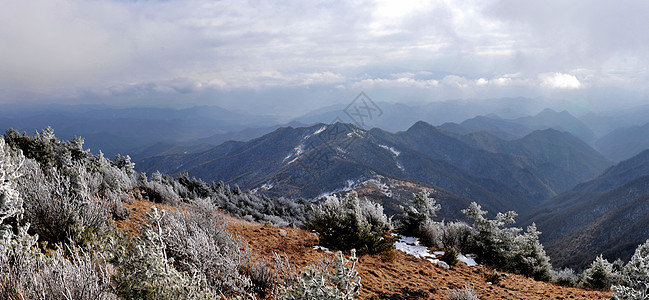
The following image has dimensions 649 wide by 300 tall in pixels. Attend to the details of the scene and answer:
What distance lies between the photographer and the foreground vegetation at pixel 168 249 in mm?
2678

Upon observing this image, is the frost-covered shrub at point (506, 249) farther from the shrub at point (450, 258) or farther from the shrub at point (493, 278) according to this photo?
the shrub at point (493, 278)

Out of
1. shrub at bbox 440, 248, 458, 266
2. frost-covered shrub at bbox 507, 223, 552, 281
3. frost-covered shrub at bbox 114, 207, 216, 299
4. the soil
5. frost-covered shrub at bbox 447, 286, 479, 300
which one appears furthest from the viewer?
frost-covered shrub at bbox 507, 223, 552, 281

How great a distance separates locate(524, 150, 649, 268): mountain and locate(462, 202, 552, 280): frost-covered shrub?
50341 millimetres

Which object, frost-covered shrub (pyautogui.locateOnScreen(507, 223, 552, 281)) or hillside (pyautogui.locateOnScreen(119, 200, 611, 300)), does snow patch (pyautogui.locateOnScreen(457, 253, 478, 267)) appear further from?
frost-covered shrub (pyautogui.locateOnScreen(507, 223, 552, 281))

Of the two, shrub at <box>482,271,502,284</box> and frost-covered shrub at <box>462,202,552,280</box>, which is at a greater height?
shrub at <box>482,271,502,284</box>

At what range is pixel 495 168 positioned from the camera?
620 feet

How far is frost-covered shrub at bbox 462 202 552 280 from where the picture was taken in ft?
28.6

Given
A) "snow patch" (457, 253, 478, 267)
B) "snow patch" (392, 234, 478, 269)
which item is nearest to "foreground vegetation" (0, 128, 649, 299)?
"snow patch" (457, 253, 478, 267)

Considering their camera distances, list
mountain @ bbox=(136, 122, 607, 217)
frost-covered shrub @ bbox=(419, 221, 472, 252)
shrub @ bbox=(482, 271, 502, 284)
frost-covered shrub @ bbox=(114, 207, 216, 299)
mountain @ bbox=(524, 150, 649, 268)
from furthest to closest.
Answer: mountain @ bbox=(136, 122, 607, 217) < mountain @ bbox=(524, 150, 649, 268) < frost-covered shrub @ bbox=(419, 221, 472, 252) < shrub @ bbox=(482, 271, 502, 284) < frost-covered shrub @ bbox=(114, 207, 216, 299)

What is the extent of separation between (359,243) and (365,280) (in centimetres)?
191

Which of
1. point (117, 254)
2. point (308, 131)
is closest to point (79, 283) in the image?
point (117, 254)

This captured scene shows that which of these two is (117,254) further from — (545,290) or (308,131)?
(308,131)

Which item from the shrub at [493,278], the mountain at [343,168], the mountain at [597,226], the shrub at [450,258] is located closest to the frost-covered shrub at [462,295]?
the shrub at [493,278]

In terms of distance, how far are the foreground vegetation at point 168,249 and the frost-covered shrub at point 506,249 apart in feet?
0.11
